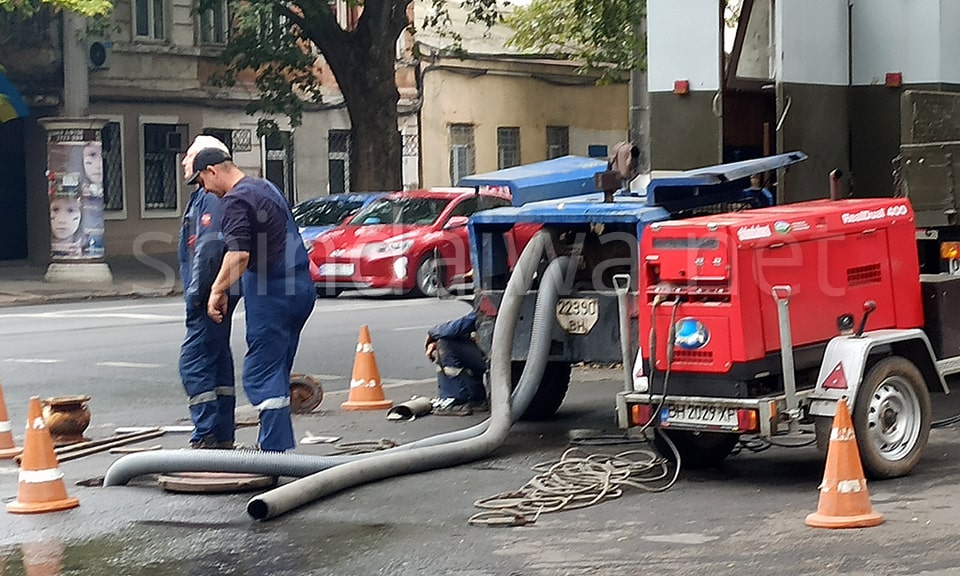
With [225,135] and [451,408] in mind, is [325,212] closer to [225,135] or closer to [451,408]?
[225,135]

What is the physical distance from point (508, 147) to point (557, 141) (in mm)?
2036

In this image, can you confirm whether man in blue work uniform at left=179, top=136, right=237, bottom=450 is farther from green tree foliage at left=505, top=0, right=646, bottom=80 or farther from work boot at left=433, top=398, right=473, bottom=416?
green tree foliage at left=505, top=0, right=646, bottom=80

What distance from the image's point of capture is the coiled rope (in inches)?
305

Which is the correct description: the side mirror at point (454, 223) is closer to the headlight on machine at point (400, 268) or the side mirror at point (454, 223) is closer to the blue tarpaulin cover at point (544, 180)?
the headlight on machine at point (400, 268)

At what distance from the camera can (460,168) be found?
134 feet

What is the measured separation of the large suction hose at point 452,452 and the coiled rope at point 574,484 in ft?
1.33

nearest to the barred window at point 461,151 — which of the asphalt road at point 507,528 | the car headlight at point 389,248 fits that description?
the car headlight at point 389,248

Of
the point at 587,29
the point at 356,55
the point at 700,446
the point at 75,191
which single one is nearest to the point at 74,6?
the point at 75,191

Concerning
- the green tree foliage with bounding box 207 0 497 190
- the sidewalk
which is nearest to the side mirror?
the sidewalk

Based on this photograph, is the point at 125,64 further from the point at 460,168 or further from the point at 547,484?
the point at 547,484

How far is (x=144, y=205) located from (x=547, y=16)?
10.7 metres

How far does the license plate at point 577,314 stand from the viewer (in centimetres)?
957

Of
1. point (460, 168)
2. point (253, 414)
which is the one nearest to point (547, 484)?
point (253, 414)

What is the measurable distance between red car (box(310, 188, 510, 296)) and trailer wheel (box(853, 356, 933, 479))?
1370 cm
